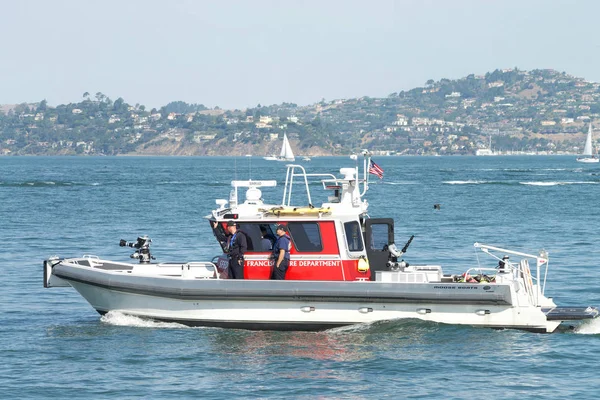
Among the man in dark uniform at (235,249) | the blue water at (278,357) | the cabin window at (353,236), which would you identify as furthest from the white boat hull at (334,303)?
the cabin window at (353,236)

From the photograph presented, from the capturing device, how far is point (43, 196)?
67.5m

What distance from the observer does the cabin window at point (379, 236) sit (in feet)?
61.6

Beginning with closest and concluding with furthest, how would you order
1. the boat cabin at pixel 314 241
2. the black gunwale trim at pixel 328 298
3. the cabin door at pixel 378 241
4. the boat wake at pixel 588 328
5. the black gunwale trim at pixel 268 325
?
the black gunwale trim at pixel 328 298 → the black gunwale trim at pixel 268 325 → the boat cabin at pixel 314 241 → the boat wake at pixel 588 328 → the cabin door at pixel 378 241

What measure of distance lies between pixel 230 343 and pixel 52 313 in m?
5.28

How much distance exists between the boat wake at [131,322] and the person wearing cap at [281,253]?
199 centimetres

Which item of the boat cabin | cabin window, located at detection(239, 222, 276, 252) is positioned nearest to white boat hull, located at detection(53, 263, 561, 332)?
the boat cabin

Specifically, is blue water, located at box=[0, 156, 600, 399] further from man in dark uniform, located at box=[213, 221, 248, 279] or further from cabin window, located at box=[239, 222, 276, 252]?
cabin window, located at box=[239, 222, 276, 252]

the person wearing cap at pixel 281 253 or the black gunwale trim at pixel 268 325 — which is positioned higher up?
the person wearing cap at pixel 281 253

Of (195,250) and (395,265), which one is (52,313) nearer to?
(395,265)

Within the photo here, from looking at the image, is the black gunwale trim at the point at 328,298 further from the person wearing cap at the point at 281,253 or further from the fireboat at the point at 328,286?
the person wearing cap at the point at 281,253

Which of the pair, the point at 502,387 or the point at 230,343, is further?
the point at 230,343

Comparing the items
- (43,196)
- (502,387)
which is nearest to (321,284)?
(502,387)

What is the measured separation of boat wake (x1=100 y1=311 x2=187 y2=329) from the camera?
18.8 meters

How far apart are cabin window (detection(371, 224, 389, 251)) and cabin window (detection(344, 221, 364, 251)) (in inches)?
11.0
